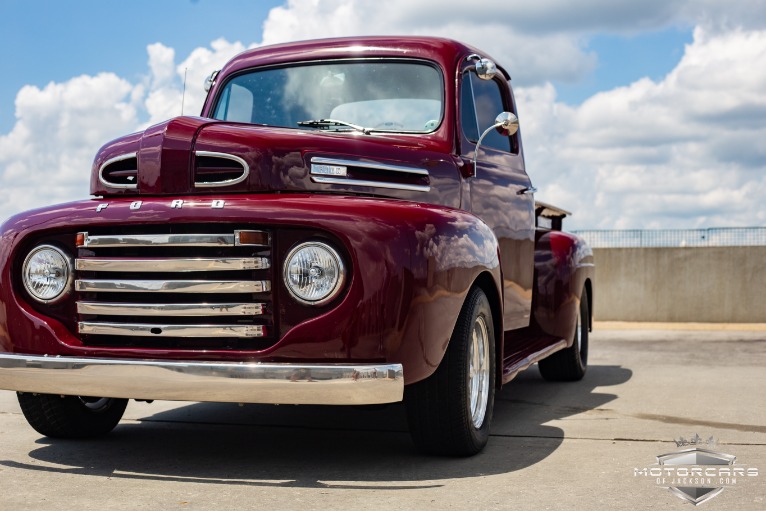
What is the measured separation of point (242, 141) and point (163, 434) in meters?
1.87

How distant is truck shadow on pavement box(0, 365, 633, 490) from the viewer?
14.8ft

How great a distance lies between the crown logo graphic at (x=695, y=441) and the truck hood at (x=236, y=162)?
6.40 feet

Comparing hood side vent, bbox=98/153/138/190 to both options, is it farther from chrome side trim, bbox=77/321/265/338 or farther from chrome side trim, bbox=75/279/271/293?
chrome side trim, bbox=77/321/265/338

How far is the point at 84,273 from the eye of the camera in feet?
15.0

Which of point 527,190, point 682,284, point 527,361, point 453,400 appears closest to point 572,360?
point 527,190

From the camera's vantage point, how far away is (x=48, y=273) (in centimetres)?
461

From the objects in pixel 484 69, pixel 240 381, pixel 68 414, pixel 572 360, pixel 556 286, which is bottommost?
pixel 572 360

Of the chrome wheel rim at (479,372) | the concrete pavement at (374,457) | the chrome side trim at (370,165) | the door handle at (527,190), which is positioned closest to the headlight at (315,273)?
the chrome side trim at (370,165)

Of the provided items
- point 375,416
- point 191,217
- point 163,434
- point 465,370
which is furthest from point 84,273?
point 375,416

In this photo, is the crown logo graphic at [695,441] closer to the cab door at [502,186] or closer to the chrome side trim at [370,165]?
the cab door at [502,186]

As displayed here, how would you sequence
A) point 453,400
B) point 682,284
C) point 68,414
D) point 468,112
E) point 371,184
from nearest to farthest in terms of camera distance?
point 453,400
point 371,184
point 68,414
point 468,112
point 682,284

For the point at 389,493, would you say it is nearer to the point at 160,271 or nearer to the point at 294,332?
the point at 294,332

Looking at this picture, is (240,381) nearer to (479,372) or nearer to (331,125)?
(479,372)

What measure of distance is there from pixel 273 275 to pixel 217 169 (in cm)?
68
